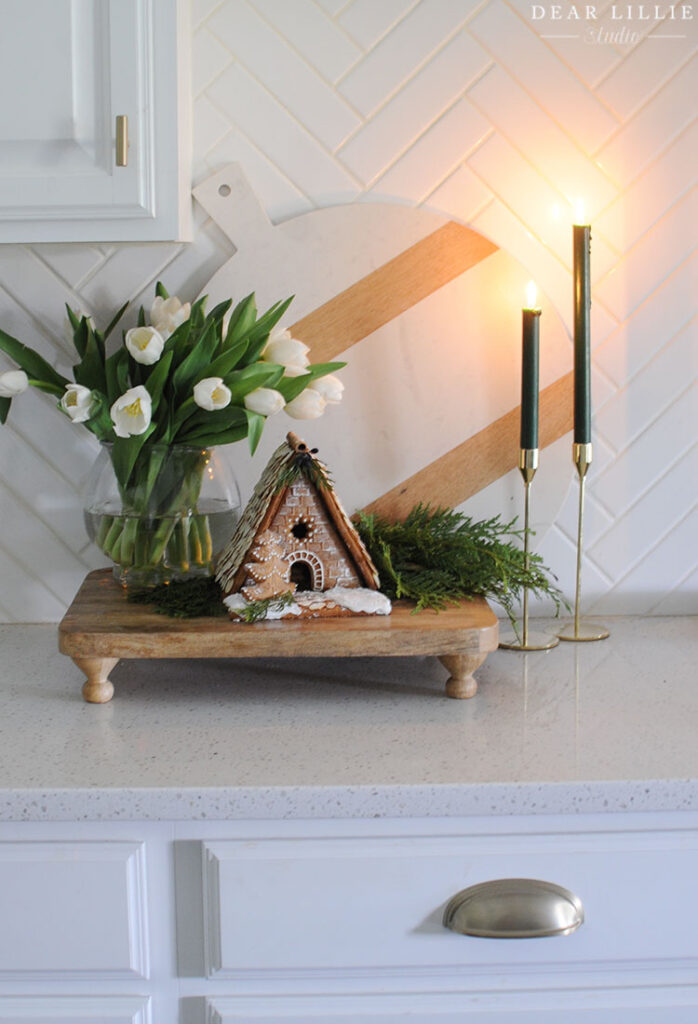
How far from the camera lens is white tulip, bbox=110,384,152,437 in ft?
4.12

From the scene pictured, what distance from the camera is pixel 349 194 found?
59.1 inches

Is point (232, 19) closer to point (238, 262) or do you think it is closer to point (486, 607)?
point (238, 262)

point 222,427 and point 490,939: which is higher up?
point 222,427

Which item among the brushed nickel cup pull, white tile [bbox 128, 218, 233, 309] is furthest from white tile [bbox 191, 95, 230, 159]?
the brushed nickel cup pull

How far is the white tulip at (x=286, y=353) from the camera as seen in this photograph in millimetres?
1328

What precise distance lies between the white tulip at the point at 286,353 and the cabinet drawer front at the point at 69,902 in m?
0.61

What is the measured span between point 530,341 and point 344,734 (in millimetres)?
588

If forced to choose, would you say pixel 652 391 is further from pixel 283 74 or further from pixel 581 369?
pixel 283 74

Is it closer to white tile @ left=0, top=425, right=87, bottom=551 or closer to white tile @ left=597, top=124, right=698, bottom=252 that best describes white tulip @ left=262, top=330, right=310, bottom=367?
white tile @ left=0, top=425, right=87, bottom=551

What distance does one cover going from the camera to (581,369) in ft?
4.62

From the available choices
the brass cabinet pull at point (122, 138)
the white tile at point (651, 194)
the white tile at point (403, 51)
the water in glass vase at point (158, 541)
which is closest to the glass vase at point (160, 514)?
the water in glass vase at point (158, 541)

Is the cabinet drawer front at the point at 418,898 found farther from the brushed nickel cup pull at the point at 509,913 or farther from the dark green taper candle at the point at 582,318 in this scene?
the dark green taper candle at the point at 582,318

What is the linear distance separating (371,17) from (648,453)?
74 centimetres

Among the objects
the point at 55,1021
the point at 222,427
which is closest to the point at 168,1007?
the point at 55,1021
